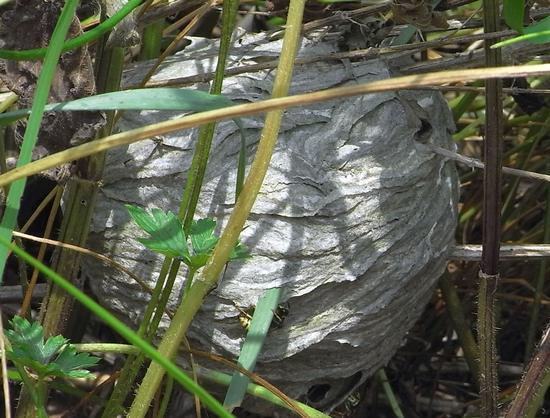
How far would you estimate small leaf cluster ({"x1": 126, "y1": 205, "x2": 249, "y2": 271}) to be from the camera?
101cm

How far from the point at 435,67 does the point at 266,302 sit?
64cm

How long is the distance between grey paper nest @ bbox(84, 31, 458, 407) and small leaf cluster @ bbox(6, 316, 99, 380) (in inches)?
13.1

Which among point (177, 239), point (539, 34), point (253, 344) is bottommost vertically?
point (253, 344)

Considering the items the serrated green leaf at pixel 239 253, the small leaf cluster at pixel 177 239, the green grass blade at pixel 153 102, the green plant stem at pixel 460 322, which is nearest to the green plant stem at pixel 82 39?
the green grass blade at pixel 153 102

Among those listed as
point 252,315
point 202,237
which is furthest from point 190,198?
point 252,315

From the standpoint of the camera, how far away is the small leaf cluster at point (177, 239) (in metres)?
1.01

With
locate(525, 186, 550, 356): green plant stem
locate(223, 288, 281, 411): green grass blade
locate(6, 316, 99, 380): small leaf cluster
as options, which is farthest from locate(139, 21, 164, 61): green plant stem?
locate(525, 186, 550, 356): green plant stem

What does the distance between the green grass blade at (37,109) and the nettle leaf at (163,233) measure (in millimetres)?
157

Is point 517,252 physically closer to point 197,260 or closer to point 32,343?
point 197,260

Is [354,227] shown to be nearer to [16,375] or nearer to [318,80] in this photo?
[318,80]

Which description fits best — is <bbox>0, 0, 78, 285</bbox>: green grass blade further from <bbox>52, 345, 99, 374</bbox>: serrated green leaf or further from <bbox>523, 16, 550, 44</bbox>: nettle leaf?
<bbox>523, 16, 550, 44</bbox>: nettle leaf

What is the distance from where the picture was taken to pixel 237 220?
969 millimetres

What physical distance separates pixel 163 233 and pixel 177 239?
0.08 feet

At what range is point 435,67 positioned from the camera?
161 centimetres
